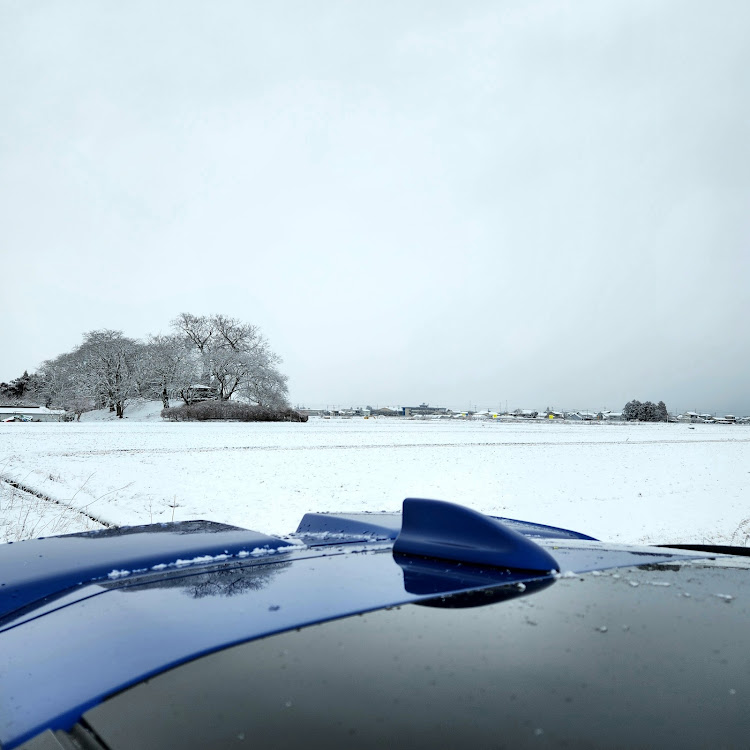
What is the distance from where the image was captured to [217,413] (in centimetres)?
4338

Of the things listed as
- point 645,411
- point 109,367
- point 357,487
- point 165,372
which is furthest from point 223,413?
point 645,411

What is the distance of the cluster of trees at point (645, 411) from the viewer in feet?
292

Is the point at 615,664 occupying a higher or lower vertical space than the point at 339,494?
higher

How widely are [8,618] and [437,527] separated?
1128 millimetres

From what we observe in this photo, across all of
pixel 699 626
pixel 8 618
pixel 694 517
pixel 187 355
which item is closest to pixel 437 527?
pixel 699 626

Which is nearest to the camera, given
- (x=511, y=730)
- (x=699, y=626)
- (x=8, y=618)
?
(x=511, y=730)

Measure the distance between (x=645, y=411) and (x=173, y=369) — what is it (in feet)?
239

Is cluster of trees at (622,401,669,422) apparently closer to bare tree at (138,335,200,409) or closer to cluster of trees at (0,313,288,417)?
cluster of trees at (0,313,288,417)

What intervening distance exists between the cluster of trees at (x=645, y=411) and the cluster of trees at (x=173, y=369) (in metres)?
62.6

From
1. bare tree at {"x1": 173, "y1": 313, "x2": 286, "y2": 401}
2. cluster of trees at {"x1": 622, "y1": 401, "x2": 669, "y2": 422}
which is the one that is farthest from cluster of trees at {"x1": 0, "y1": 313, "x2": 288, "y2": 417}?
cluster of trees at {"x1": 622, "y1": 401, "x2": 669, "y2": 422}

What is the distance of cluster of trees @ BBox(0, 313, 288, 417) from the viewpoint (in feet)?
163

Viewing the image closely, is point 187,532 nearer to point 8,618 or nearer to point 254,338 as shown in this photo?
point 8,618

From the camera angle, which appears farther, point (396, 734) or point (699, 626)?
point (699, 626)

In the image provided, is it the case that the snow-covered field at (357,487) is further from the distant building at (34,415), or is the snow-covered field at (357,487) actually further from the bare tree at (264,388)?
the distant building at (34,415)
